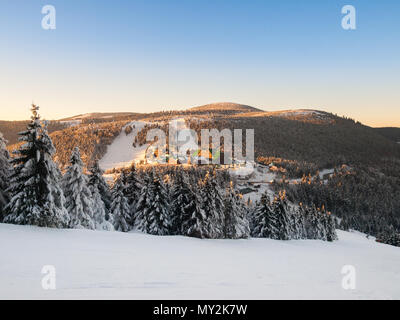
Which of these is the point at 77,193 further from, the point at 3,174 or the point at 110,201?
the point at 110,201

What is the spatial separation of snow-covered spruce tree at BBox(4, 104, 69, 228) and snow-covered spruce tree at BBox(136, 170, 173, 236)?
14020 mm

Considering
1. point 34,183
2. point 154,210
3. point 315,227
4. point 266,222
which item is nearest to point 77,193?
point 34,183

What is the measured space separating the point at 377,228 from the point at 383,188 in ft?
279

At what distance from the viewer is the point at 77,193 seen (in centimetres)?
2411

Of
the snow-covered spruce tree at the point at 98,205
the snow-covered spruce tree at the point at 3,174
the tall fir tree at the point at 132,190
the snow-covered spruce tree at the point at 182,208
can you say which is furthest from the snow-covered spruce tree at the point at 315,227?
the snow-covered spruce tree at the point at 3,174

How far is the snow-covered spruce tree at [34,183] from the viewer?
54.3ft

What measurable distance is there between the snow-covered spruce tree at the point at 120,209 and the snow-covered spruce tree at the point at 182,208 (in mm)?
6051

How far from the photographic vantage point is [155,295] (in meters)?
7.37

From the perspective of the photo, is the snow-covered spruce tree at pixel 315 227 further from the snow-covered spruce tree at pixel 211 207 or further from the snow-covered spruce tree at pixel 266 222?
the snow-covered spruce tree at pixel 211 207

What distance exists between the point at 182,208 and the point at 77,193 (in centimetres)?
1207

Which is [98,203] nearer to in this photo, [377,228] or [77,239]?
[77,239]

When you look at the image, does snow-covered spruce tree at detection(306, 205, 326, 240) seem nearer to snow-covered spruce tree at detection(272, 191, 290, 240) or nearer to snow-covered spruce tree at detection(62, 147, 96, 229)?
snow-covered spruce tree at detection(272, 191, 290, 240)

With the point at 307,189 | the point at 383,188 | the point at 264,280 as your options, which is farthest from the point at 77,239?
the point at 383,188

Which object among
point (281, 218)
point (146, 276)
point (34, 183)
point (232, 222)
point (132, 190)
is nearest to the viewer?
point (146, 276)
